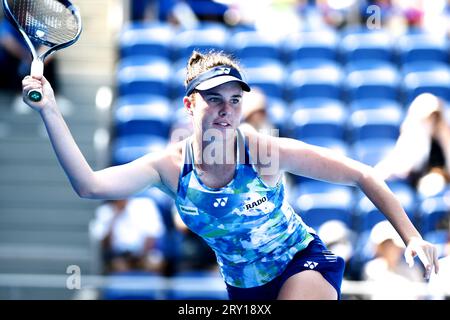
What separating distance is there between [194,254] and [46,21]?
327 cm

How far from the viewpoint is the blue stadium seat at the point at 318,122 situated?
7773 mm

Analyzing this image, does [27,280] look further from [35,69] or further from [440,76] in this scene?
[440,76]

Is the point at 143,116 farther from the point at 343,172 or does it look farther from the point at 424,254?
the point at 424,254

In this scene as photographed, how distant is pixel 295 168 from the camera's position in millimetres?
3471

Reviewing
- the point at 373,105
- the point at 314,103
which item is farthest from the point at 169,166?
the point at 373,105

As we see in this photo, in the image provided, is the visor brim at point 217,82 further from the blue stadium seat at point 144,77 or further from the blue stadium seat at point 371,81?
the blue stadium seat at point 371,81

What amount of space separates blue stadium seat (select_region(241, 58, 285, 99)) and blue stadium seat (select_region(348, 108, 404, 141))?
2.68ft

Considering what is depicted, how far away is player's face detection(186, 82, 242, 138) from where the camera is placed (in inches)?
135

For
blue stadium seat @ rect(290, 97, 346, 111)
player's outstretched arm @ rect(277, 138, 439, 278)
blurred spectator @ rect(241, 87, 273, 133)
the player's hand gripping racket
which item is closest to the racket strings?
the player's hand gripping racket

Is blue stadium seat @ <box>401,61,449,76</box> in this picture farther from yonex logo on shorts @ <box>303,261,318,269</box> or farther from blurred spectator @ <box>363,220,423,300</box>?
yonex logo on shorts @ <box>303,261,318,269</box>

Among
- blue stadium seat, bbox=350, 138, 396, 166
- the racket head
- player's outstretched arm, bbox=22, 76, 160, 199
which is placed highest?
blue stadium seat, bbox=350, 138, 396, 166

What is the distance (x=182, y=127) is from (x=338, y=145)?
141 cm

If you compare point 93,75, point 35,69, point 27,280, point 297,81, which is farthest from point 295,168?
point 93,75

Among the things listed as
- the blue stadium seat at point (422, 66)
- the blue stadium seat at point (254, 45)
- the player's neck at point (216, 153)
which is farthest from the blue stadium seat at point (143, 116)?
the player's neck at point (216, 153)
